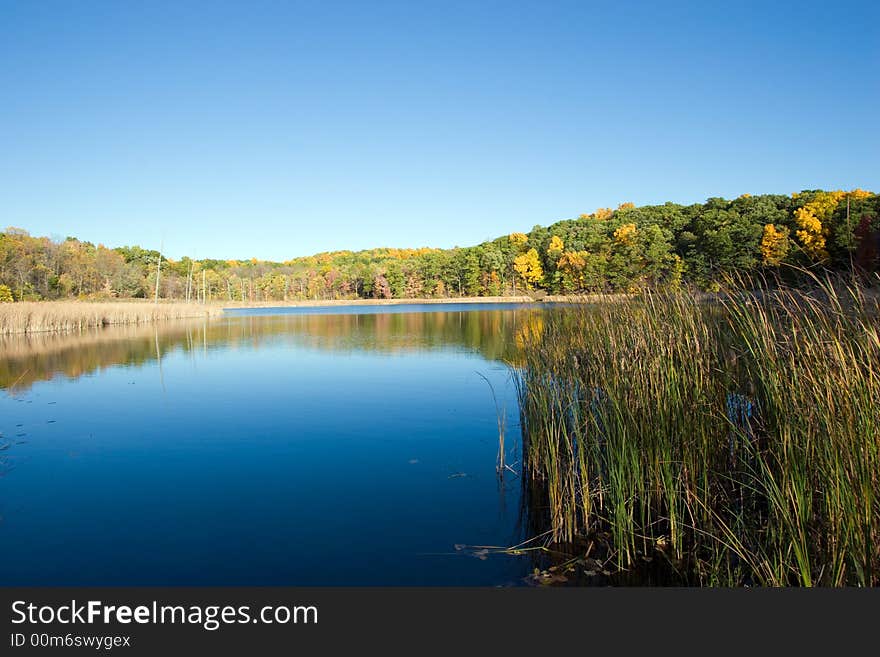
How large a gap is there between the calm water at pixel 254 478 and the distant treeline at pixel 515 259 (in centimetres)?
315

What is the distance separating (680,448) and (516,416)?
15.1ft

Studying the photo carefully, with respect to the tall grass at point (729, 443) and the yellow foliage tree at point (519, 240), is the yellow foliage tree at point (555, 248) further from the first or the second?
the tall grass at point (729, 443)

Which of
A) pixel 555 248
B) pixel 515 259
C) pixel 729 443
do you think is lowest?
pixel 729 443

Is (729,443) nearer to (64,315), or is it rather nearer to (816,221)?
(64,315)

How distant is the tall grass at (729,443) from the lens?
2.66 meters

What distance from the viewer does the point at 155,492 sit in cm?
544

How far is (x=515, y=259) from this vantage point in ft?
244

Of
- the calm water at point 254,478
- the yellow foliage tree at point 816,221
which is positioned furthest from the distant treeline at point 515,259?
the calm water at point 254,478

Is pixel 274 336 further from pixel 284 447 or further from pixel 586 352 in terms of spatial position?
pixel 586 352

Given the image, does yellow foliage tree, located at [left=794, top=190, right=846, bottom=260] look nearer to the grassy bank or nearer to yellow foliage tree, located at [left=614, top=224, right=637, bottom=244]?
yellow foliage tree, located at [left=614, top=224, right=637, bottom=244]

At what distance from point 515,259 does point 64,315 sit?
5748 centimetres

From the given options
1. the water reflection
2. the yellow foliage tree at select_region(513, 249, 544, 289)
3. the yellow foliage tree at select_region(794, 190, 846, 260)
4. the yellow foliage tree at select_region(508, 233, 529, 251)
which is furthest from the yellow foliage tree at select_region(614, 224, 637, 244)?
the water reflection

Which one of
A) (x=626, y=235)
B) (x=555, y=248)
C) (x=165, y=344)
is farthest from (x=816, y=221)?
(x=165, y=344)

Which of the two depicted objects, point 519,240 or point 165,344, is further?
point 519,240
